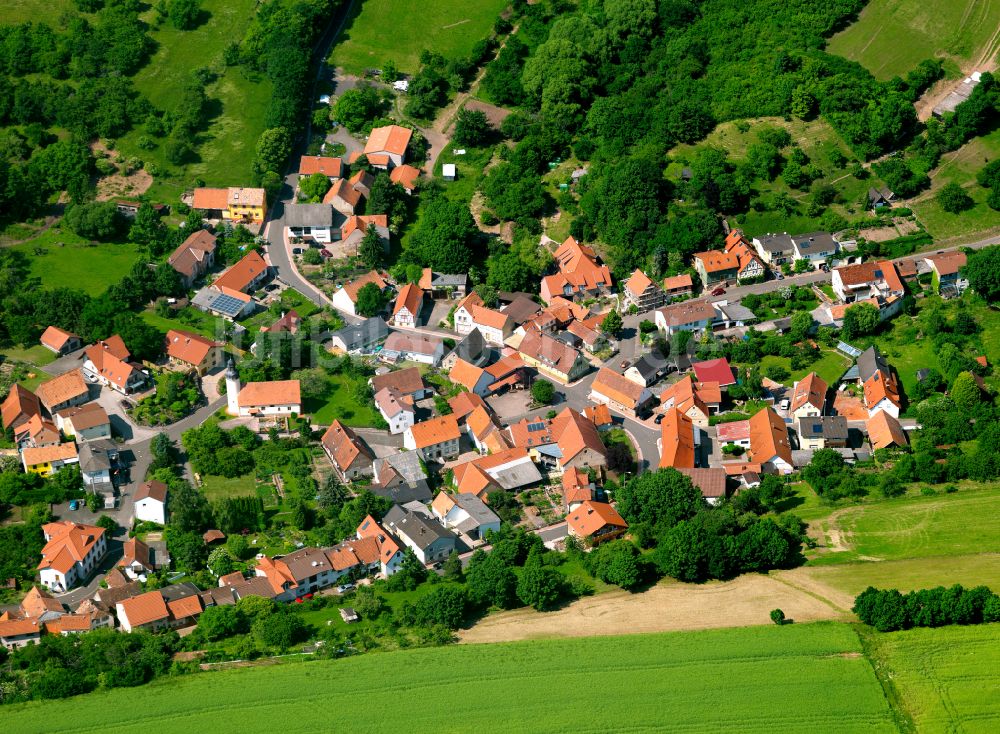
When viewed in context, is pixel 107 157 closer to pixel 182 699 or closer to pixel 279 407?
pixel 279 407

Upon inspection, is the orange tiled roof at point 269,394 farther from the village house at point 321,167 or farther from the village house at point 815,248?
the village house at point 815,248

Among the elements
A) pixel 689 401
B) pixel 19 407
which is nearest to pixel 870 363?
pixel 689 401

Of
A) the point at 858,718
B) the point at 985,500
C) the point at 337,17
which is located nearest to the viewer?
the point at 858,718

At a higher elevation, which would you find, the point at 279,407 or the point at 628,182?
the point at 628,182

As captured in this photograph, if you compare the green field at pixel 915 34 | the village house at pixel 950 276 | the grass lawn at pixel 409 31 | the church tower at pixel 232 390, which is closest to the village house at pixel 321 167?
the grass lawn at pixel 409 31

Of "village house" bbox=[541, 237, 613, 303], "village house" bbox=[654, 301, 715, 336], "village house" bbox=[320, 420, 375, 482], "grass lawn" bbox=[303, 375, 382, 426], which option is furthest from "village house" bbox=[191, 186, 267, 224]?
"village house" bbox=[654, 301, 715, 336]

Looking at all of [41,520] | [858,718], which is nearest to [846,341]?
[858,718]
